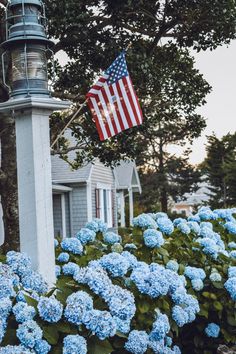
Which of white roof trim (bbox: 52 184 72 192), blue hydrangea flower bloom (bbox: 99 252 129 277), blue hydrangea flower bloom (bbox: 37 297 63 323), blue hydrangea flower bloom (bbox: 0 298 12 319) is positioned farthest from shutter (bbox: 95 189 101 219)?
blue hydrangea flower bloom (bbox: 37 297 63 323)

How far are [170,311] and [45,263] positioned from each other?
0.82m

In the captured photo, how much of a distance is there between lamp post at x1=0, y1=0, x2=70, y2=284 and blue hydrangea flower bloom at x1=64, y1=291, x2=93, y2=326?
627mm

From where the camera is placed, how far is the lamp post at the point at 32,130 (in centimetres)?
319

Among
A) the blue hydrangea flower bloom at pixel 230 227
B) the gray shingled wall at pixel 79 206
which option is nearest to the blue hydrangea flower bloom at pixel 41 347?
the blue hydrangea flower bloom at pixel 230 227

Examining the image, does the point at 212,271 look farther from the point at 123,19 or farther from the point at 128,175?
the point at 128,175

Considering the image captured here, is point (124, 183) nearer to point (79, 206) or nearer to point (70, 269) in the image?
point (79, 206)

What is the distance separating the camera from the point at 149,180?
3466cm

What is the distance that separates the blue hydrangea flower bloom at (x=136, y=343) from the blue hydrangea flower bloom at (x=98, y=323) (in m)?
0.33

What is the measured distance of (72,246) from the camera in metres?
3.78

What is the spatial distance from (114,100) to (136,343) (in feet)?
14.0

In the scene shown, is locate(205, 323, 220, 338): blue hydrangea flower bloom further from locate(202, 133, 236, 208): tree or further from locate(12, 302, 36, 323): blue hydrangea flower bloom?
locate(202, 133, 236, 208): tree

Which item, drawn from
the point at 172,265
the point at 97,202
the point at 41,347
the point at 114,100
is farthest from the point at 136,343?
the point at 97,202

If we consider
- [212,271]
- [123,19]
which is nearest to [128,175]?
[123,19]

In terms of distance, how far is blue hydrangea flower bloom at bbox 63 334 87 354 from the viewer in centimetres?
243
